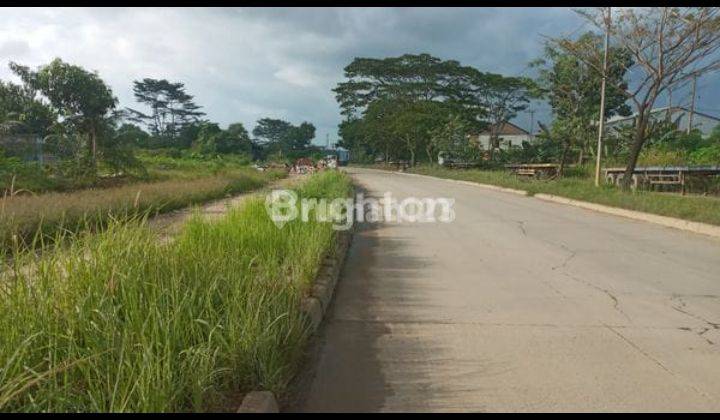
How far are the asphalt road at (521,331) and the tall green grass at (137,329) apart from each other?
0.49m

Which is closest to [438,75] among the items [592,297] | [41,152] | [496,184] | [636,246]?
[496,184]

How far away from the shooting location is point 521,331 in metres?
4.36

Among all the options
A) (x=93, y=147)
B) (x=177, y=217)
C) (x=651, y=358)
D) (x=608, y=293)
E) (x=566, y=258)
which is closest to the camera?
(x=651, y=358)

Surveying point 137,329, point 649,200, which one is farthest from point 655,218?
point 137,329

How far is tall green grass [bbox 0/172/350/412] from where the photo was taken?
2.40 meters

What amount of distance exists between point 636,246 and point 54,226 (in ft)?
30.6

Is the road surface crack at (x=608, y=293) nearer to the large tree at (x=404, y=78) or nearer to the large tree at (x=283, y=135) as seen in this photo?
the large tree at (x=404, y=78)

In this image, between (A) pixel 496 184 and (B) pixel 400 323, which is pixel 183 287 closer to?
(B) pixel 400 323

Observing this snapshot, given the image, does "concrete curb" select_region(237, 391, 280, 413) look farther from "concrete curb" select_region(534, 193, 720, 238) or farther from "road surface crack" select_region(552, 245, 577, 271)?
"concrete curb" select_region(534, 193, 720, 238)

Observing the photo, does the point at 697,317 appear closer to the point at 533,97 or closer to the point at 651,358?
the point at 651,358

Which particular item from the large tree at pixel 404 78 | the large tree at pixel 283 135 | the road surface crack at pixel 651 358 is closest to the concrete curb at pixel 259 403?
the road surface crack at pixel 651 358

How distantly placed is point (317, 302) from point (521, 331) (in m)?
1.78

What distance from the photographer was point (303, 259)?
5.15 meters

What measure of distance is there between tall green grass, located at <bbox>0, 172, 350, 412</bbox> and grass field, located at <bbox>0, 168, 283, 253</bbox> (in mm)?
381
